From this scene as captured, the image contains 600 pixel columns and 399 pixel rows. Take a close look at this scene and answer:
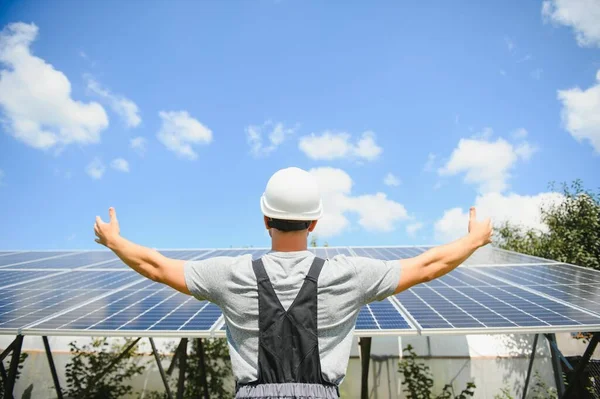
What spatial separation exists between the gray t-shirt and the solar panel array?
3.25 m

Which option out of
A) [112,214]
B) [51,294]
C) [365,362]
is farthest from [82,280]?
[112,214]

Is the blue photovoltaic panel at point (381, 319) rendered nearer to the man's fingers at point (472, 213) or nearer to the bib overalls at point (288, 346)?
the man's fingers at point (472, 213)

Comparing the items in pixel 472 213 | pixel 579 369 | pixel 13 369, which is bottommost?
pixel 579 369

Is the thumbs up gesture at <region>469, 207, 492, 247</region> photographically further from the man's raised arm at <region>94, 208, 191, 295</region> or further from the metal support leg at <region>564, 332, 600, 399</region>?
the metal support leg at <region>564, 332, 600, 399</region>

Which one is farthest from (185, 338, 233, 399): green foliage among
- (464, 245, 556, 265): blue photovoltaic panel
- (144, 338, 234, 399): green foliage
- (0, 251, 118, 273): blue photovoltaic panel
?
(464, 245, 556, 265): blue photovoltaic panel

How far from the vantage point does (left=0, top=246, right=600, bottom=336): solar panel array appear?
16.8 ft

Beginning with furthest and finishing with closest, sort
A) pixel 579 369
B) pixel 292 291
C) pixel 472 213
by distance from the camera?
1. pixel 579 369
2. pixel 472 213
3. pixel 292 291

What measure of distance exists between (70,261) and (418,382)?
35.3 feet

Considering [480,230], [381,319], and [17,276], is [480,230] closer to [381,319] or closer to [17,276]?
[381,319]

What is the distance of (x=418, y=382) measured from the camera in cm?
997

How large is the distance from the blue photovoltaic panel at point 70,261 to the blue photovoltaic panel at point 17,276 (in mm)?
686

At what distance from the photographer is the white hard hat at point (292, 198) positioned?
1831 millimetres

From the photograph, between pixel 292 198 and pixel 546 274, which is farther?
pixel 546 274

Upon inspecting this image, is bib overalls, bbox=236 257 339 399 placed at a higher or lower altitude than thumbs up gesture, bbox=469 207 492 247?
lower
